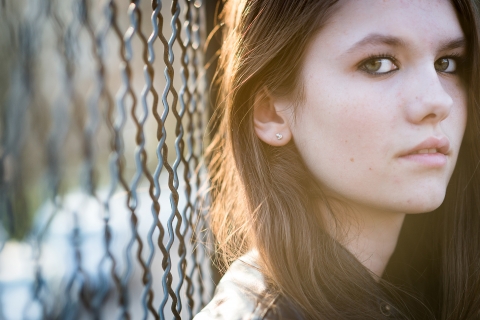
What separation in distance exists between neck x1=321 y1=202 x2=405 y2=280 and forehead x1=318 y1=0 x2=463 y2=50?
50cm

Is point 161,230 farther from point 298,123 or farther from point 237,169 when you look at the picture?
point 298,123

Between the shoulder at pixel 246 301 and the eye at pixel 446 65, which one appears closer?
the shoulder at pixel 246 301

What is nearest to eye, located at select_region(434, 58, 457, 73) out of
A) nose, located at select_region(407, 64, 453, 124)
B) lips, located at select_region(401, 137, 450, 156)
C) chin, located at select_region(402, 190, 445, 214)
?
nose, located at select_region(407, 64, 453, 124)

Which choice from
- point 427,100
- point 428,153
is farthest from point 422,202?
point 427,100

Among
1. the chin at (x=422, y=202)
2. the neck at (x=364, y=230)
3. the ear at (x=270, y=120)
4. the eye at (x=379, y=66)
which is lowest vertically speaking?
the neck at (x=364, y=230)

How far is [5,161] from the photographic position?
1.17 metres

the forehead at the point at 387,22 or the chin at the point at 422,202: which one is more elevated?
the forehead at the point at 387,22

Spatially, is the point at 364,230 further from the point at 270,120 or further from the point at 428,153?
the point at 270,120

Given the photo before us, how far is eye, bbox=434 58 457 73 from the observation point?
1.23 metres

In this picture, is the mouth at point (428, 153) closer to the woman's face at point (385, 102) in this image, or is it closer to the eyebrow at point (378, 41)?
the woman's face at point (385, 102)

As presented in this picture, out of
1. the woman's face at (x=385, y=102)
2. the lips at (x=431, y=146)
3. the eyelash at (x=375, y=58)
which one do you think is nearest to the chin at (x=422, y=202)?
the woman's face at (x=385, y=102)

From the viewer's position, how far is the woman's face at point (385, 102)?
111 cm

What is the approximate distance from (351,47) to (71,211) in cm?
89

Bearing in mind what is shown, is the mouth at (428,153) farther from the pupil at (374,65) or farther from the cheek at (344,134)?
the pupil at (374,65)
